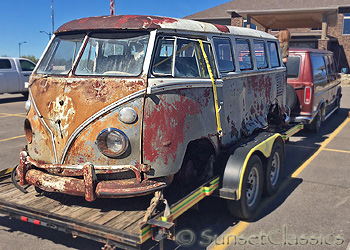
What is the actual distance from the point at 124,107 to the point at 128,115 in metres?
0.10

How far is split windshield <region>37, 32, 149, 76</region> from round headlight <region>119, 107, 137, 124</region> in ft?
1.54

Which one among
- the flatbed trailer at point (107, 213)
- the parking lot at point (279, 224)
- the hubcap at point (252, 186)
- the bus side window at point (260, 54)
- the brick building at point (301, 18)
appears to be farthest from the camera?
the brick building at point (301, 18)

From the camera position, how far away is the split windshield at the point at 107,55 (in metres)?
4.32

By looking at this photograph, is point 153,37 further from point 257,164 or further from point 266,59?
point 266,59

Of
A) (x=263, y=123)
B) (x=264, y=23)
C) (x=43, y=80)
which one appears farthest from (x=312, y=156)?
(x=264, y=23)

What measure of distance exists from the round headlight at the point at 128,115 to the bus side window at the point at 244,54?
2520 mm

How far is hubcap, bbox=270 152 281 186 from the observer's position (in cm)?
622

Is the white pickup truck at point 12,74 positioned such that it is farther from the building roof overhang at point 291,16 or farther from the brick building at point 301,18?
the building roof overhang at point 291,16

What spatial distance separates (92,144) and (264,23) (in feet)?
89.2

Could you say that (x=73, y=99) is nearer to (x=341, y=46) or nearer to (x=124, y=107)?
(x=124, y=107)

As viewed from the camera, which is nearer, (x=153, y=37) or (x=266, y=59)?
(x=153, y=37)

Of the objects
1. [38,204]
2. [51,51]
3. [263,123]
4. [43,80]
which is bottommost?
[38,204]

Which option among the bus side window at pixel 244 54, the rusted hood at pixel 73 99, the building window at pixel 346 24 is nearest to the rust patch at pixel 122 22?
the rusted hood at pixel 73 99

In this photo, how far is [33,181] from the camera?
432 centimetres
